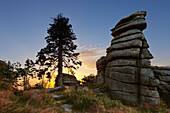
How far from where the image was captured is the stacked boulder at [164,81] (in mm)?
7467

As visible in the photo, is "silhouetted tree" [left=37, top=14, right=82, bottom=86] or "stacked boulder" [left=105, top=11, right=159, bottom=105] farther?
"silhouetted tree" [left=37, top=14, right=82, bottom=86]

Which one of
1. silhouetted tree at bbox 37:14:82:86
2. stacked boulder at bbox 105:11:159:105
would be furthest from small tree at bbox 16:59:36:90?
stacked boulder at bbox 105:11:159:105

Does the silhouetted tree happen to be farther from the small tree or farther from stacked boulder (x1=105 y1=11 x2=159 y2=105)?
stacked boulder (x1=105 y1=11 x2=159 y2=105)

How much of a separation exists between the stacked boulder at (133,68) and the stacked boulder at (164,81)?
1.17 m

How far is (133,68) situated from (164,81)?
9.85ft

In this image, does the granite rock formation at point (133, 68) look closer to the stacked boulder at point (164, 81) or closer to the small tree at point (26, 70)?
the stacked boulder at point (164, 81)

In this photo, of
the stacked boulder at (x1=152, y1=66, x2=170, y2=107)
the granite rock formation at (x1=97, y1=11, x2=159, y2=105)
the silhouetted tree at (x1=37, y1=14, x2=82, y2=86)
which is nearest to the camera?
the granite rock formation at (x1=97, y1=11, x2=159, y2=105)

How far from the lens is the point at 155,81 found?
22.9ft

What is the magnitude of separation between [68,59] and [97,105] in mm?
13967

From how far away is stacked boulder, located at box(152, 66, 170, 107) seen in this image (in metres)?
7.47

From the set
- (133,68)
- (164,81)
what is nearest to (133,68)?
(133,68)

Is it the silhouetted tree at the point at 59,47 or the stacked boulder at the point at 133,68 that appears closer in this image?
the stacked boulder at the point at 133,68

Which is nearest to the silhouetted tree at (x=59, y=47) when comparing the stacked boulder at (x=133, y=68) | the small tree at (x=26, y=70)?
the small tree at (x=26, y=70)

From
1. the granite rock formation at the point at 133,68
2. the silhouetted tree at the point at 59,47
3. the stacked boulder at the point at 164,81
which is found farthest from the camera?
the silhouetted tree at the point at 59,47
